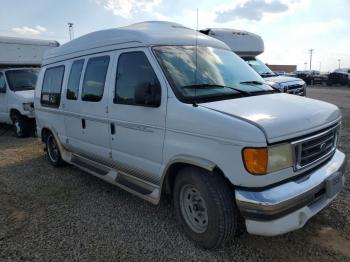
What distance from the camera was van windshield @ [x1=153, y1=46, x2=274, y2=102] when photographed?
12.2 ft

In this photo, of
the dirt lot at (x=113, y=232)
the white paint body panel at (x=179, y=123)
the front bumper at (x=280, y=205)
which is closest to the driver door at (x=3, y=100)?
the dirt lot at (x=113, y=232)

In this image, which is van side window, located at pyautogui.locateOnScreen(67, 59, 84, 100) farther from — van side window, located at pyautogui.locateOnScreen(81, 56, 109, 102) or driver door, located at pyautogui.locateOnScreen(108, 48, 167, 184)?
driver door, located at pyautogui.locateOnScreen(108, 48, 167, 184)

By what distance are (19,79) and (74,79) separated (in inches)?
231

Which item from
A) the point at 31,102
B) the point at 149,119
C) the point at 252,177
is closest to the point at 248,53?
the point at 31,102

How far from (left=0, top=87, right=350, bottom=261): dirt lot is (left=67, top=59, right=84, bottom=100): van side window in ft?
4.85

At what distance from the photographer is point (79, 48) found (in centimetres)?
553

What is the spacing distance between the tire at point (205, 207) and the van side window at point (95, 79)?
1.87 m

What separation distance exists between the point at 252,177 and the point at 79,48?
372 centimetres

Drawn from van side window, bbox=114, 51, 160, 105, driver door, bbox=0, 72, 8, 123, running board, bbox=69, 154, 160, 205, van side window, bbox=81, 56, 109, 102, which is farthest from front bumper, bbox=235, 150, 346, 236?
driver door, bbox=0, 72, 8, 123

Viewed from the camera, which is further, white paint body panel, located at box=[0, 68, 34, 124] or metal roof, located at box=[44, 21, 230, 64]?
white paint body panel, located at box=[0, 68, 34, 124]

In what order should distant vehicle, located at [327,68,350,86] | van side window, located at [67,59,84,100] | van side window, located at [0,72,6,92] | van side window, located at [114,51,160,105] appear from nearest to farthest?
van side window, located at [114,51,160,105] < van side window, located at [67,59,84,100] < van side window, located at [0,72,6,92] < distant vehicle, located at [327,68,350,86]

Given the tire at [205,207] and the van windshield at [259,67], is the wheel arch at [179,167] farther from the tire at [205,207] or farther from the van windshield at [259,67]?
the van windshield at [259,67]

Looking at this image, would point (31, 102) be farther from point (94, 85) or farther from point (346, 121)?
point (346, 121)

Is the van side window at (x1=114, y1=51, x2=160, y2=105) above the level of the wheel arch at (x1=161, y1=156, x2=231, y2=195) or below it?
above
